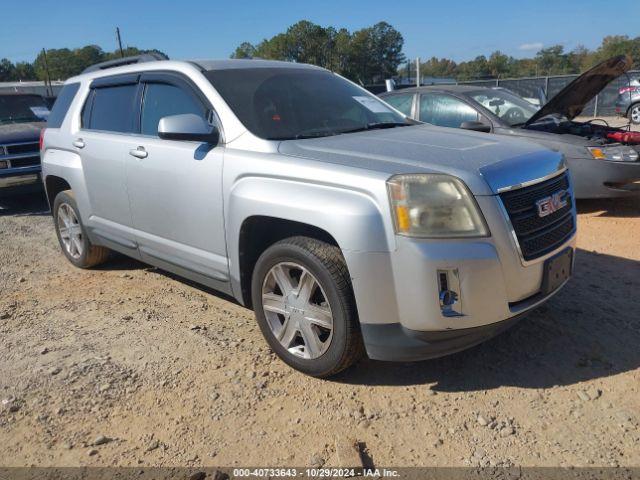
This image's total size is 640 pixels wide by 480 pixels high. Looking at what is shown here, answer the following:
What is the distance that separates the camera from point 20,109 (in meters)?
9.58

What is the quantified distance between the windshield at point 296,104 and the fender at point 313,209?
43 cm

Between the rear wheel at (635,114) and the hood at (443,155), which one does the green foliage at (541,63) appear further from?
the hood at (443,155)

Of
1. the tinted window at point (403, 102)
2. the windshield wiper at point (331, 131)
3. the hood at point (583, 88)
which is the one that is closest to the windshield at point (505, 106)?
the hood at point (583, 88)

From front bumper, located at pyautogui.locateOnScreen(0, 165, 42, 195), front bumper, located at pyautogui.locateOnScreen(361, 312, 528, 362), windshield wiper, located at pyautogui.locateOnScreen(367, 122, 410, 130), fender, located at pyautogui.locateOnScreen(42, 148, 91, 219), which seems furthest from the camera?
front bumper, located at pyautogui.locateOnScreen(0, 165, 42, 195)

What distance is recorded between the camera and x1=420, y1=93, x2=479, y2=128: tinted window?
6.97 m

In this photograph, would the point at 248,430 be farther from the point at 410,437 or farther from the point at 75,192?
the point at 75,192

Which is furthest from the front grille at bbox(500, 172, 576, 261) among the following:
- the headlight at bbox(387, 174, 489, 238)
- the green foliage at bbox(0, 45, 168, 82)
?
the green foliage at bbox(0, 45, 168, 82)

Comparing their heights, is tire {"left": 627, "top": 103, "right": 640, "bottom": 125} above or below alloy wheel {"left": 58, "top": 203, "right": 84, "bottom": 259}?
below

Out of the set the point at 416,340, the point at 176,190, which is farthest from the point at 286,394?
the point at 176,190

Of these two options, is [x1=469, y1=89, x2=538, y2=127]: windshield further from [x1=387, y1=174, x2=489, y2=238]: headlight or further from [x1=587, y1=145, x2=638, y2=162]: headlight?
[x1=387, y1=174, x2=489, y2=238]: headlight

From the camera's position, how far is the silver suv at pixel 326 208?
8.57 feet

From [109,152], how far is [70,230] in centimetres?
140

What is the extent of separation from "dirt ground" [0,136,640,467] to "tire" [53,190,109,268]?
842mm

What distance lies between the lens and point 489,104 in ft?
23.4
